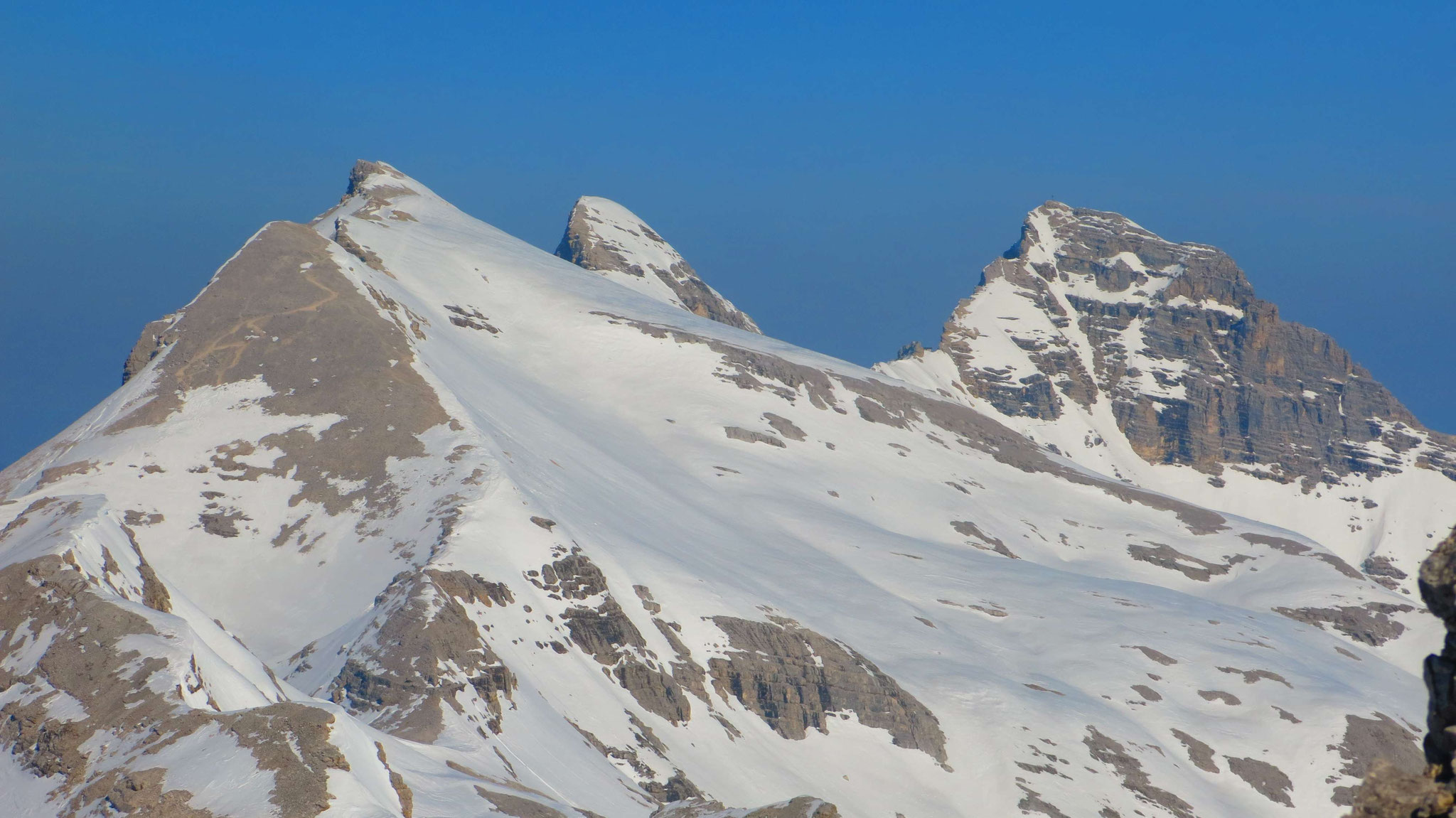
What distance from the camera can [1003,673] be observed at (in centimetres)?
9475

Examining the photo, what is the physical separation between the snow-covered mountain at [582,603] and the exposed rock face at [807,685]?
0.24m

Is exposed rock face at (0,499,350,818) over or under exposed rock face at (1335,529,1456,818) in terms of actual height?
under

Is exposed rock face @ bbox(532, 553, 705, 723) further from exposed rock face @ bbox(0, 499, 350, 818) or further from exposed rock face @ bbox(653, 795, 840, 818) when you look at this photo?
exposed rock face @ bbox(653, 795, 840, 818)

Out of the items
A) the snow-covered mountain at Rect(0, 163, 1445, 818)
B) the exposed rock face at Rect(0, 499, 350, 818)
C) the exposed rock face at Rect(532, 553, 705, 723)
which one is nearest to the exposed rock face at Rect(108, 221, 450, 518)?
the snow-covered mountain at Rect(0, 163, 1445, 818)

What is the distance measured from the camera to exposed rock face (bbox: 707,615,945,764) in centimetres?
8025

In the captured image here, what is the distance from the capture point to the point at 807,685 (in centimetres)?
8231

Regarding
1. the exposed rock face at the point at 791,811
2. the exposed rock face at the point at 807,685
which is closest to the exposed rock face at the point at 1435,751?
the exposed rock face at the point at 791,811

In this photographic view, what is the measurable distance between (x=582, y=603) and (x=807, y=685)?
55.0 feet

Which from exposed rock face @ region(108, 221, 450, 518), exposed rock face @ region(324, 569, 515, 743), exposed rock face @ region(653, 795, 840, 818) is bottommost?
exposed rock face @ region(653, 795, 840, 818)

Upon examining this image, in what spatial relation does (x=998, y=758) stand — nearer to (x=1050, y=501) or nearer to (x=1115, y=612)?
(x=1115, y=612)

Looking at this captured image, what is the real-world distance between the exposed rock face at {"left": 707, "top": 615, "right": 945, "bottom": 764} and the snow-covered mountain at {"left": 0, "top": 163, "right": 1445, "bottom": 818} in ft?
0.79

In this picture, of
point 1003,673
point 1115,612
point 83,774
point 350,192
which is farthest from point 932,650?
point 350,192

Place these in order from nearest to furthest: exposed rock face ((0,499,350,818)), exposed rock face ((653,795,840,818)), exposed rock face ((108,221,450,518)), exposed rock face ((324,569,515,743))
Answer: exposed rock face ((653,795,840,818)) < exposed rock face ((0,499,350,818)) < exposed rock face ((324,569,515,743)) < exposed rock face ((108,221,450,518))

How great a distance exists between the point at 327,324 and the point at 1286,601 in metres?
92.7
